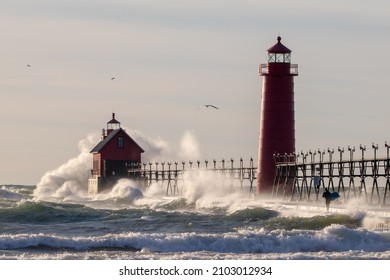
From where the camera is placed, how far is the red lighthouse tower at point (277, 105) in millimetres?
50719

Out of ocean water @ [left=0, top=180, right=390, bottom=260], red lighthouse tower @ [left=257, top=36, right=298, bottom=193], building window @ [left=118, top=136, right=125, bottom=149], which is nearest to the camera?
ocean water @ [left=0, top=180, right=390, bottom=260]

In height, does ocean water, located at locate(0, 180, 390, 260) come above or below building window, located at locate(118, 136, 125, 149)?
below

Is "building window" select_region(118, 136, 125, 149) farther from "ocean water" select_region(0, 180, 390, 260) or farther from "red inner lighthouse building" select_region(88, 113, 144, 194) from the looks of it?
"ocean water" select_region(0, 180, 390, 260)

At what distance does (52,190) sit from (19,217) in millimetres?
41026

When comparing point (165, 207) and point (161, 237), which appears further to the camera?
point (165, 207)

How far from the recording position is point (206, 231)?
42562mm

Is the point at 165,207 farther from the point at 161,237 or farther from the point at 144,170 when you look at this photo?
the point at 161,237

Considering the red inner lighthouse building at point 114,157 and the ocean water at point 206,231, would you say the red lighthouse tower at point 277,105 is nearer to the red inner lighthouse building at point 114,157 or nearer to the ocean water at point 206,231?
the ocean water at point 206,231

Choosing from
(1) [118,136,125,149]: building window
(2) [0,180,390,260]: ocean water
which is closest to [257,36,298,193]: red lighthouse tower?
(2) [0,180,390,260]: ocean water

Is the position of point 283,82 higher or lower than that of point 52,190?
higher

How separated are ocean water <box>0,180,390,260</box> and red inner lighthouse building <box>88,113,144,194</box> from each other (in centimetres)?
1669

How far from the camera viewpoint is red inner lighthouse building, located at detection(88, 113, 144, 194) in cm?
8169
